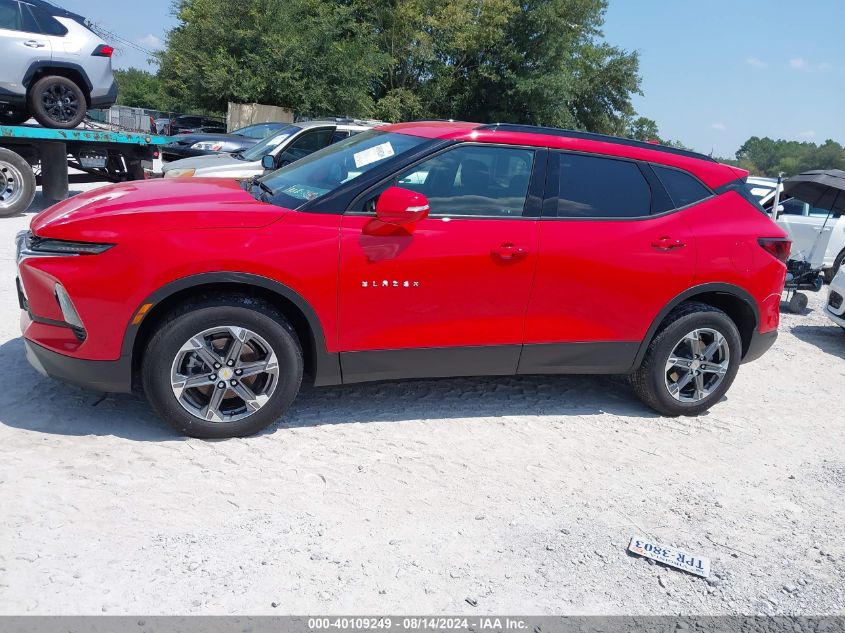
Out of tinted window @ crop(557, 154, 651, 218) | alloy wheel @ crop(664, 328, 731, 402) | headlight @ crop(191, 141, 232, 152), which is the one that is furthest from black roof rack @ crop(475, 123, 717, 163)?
headlight @ crop(191, 141, 232, 152)

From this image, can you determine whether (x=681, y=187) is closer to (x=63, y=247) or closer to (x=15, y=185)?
(x=63, y=247)

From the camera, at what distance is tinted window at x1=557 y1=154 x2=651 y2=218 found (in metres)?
4.50

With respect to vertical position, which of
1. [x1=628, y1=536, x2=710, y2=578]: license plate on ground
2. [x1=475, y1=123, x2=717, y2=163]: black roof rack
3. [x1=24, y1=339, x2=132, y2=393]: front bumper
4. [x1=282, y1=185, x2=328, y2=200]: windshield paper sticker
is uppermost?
[x1=475, y1=123, x2=717, y2=163]: black roof rack

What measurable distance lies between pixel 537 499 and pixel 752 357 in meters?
2.34

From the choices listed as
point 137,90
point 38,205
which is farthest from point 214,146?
point 137,90

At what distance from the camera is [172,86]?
3628 centimetres

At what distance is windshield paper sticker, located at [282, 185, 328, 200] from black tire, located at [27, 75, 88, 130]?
277 inches

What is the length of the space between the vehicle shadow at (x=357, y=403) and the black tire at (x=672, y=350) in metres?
0.19

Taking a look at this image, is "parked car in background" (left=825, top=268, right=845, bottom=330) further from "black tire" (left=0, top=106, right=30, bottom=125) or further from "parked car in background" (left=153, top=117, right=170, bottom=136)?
"parked car in background" (left=153, top=117, right=170, bottom=136)

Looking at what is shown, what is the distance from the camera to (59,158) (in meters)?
10.1

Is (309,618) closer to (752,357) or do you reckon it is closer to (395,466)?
(395,466)

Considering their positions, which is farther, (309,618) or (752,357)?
(752,357)

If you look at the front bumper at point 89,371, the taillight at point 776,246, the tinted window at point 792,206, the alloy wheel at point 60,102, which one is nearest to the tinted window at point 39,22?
the alloy wheel at point 60,102

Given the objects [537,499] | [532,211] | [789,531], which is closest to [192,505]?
[537,499]
